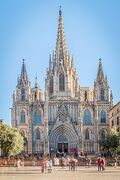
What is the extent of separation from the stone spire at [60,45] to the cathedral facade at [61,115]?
67.3 inches

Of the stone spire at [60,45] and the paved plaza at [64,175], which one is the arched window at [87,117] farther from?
the paved plaza at [64,175]

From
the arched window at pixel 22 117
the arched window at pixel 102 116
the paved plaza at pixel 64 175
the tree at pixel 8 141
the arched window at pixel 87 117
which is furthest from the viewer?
the arched window at pixel 102 116

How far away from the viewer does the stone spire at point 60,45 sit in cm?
12559

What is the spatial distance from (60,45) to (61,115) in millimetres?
20563

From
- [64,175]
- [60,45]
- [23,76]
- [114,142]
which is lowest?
[64,175]

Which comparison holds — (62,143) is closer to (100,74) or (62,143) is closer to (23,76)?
(23,76)

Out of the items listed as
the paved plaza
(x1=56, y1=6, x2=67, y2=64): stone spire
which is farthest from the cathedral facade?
the paved plaza

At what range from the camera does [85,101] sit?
400ft

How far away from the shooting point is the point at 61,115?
118500 millimetres

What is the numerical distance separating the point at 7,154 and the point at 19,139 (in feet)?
11.6

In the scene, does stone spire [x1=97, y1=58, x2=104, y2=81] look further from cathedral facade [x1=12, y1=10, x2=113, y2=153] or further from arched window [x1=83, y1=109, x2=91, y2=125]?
arched window [x1=83, y1=109, x2=91, y2=125]

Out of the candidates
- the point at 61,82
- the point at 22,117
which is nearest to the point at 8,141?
the point at 22,117

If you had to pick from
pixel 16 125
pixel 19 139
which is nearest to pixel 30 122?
pixel 16 125

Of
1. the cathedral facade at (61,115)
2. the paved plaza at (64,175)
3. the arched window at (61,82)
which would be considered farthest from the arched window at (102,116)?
the paved plaza at (64,175)
